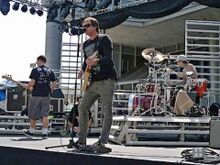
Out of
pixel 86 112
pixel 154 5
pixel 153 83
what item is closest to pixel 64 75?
pixel 154 5

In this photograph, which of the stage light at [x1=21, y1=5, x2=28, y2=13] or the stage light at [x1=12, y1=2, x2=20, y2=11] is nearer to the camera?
the stage light at [x1=12, y1=2, x2=20, y2=11]

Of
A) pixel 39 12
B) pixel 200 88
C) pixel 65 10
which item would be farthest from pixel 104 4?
pixel 200 88

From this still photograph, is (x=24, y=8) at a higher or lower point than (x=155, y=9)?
higher

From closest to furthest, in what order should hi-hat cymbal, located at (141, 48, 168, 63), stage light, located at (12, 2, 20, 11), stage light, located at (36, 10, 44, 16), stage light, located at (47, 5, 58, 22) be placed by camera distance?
hi-hat cymbal, located at (141, 48, 168, 63)
stage light, located at (47, 5, 58, 22)
stage light, located at (12, 2, 20, 11)
stage light, located at (36, 10, 44, 16)

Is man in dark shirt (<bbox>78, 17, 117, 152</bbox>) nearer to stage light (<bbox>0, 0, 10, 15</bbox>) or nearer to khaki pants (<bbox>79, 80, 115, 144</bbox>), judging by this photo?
khaki pants (<bbox>79, 80, 115, 144</bbox>)

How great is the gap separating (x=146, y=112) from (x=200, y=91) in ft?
3.50

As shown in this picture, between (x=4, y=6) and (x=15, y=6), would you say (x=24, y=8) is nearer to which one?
(x=15, y=6)

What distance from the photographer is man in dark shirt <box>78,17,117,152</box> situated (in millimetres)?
4941

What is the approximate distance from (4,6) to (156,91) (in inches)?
482

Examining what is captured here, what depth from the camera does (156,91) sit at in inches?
316

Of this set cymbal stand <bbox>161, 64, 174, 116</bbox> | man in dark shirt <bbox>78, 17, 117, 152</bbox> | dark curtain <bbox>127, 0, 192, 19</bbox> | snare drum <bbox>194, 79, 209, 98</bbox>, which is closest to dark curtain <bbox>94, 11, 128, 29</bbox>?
dark curtain <bbox>127, 0, 192, 19</bbox>

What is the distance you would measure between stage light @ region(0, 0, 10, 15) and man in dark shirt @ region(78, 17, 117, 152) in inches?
556

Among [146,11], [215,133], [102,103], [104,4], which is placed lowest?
[215,133]

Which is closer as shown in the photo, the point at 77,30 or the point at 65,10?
the point at 77,30
